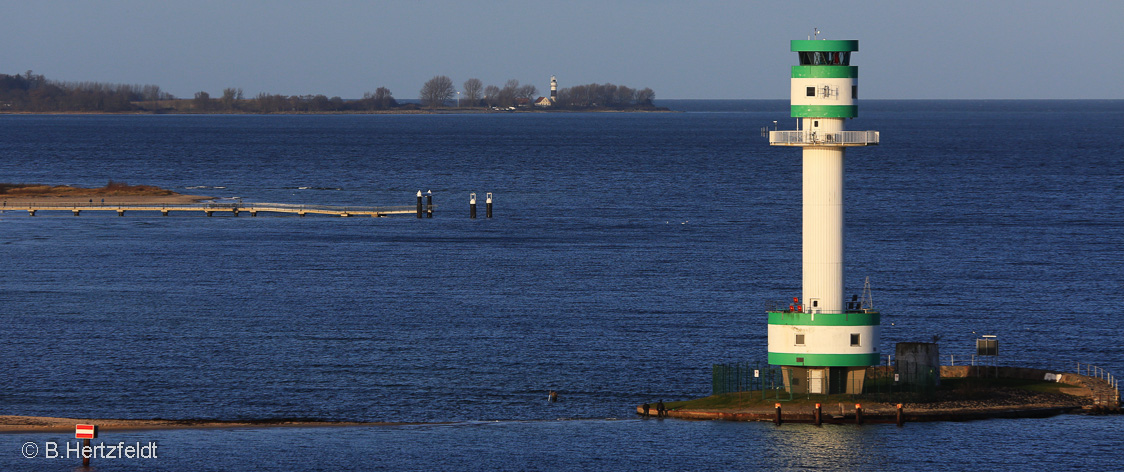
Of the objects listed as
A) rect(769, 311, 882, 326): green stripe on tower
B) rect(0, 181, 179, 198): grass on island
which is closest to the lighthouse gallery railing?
rect(769, 311, 882, 326): green stripe on tower

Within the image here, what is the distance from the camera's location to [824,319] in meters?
56.3

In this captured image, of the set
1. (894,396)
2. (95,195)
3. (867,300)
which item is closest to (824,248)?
(894,396)

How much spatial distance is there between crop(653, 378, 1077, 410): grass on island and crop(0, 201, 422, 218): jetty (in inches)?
3609

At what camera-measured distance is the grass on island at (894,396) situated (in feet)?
185

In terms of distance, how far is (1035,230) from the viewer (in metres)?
132

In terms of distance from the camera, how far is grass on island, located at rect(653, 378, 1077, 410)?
56.3m

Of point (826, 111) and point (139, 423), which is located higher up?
point (826, 111)

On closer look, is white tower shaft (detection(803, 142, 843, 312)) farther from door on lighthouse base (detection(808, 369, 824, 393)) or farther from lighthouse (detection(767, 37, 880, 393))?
door on lighthouse base (detection(808, 369, 824, 393))

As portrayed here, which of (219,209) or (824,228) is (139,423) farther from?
(219,209)

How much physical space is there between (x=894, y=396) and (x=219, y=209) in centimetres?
10667

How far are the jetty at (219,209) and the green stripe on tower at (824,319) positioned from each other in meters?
94.0

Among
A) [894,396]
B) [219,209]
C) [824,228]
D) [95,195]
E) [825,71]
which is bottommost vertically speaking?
[894,396]

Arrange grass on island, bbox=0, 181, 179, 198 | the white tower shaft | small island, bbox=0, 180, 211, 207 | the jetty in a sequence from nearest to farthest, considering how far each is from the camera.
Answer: the white tower shaft
the jetty
small island, bbox=0, 180, 211, 207
grass on island, bbox=0, 181, 179, 198

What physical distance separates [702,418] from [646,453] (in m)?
4.59
